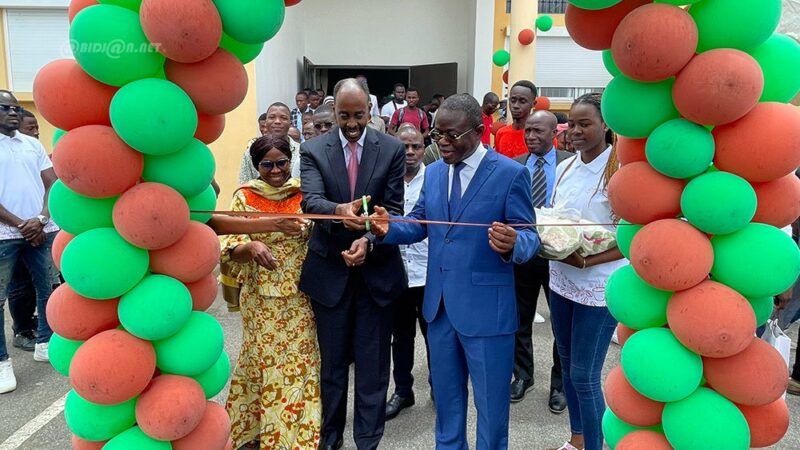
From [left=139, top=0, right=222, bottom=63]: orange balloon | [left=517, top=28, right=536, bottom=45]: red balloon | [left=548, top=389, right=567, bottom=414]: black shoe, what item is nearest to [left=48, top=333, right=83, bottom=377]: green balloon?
[left=139, top=0, right=222, bottom=63]: orange balloon

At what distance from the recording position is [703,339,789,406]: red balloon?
1692mm

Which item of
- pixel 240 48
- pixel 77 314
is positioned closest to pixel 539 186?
pixel 240 48

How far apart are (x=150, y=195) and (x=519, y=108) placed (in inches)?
149

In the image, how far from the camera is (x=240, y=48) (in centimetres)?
199

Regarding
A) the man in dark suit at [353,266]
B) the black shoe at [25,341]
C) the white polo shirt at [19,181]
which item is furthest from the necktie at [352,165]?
the black shoe at [25,341]

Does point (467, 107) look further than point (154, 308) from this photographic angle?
Yes

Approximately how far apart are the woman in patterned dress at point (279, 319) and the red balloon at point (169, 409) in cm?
112

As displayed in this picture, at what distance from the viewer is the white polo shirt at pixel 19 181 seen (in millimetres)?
4195

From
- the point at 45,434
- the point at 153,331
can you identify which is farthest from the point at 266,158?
the point at 45,434

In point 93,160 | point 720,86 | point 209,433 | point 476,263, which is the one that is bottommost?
point 209,433

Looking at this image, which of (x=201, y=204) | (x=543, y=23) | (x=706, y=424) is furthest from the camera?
Result: (x=543, y=23)

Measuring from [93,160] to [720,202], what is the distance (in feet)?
6.06

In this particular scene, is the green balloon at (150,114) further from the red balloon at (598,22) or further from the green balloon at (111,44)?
the red balloon at (598,22)

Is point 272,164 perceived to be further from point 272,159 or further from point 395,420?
point 395,420
